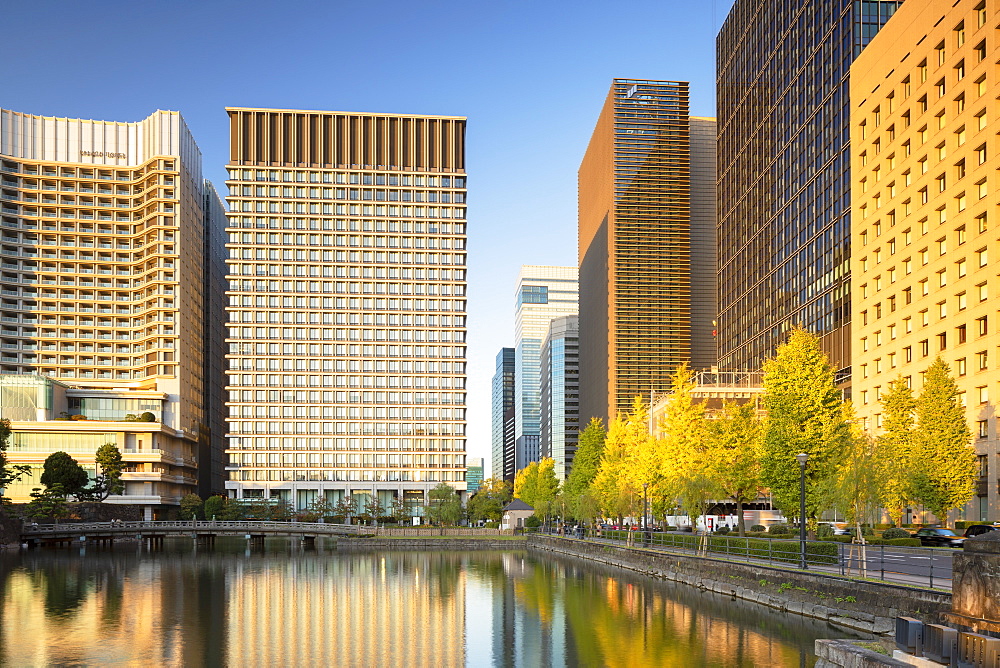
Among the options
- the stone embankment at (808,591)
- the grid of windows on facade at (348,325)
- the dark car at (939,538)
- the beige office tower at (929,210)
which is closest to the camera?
the stone embankment at (808,591)

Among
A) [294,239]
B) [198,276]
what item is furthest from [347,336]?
[198,276]

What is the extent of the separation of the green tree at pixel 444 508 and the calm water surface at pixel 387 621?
60.2 m

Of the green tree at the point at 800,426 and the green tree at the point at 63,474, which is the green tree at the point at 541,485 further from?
the green tree at the point at 800,426

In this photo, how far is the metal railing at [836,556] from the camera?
1451 inches

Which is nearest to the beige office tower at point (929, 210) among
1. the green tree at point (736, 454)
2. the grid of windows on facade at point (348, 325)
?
the green tree at point (736, 454)

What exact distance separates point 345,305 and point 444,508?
5859cm

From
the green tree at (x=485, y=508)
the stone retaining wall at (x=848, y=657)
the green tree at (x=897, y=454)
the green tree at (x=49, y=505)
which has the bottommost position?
the green tree at (x=485, y=508)

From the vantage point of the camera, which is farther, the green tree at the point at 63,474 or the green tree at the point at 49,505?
the green tree at the point at 63,474

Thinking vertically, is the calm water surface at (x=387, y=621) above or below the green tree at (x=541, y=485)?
above

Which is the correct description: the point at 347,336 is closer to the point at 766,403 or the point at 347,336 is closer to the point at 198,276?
the point at 198,276

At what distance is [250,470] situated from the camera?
173500 mm

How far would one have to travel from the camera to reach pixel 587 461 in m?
110

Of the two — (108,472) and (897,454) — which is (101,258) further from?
(897,454)

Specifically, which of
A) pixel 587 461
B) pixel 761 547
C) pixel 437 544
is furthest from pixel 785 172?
pixel 761 547
